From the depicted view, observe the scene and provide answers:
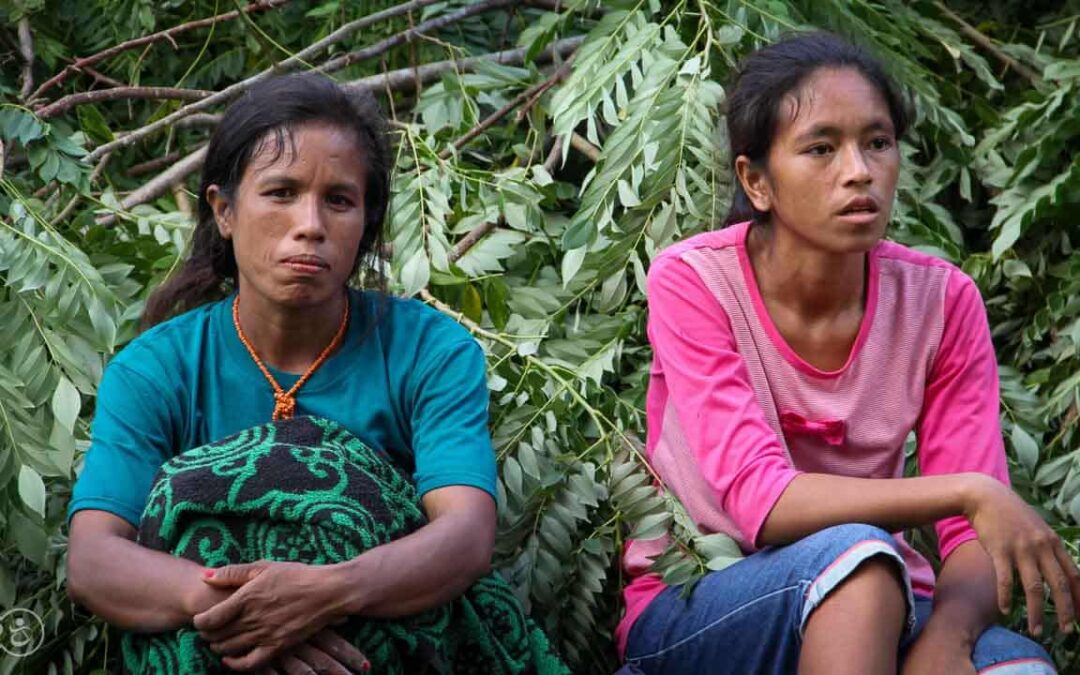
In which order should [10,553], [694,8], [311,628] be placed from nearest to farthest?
[311,628] → [10,553] → [694,8]

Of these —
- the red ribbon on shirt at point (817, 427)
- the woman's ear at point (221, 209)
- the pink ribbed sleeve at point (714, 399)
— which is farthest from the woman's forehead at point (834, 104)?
the woman's ear at point (221, 209)

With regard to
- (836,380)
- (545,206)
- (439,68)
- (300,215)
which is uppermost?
(300,215)

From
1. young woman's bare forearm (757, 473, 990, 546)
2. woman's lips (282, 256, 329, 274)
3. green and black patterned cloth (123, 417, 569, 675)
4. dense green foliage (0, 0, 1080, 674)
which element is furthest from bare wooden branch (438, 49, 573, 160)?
young woman's bare forearm (757, 473, 990, 546)

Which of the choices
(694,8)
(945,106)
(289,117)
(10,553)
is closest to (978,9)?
(945,106)

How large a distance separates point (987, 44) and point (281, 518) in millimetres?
2618

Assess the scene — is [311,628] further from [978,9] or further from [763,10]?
[978,9]

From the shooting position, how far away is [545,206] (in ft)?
12.1

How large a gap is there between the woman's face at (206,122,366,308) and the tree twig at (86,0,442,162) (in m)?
1.20

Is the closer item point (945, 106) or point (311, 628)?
point (311, 628)

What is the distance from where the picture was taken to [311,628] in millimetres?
2258

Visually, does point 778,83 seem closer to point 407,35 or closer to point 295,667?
point 295,667

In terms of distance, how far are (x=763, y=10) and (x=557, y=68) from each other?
633 millimetres

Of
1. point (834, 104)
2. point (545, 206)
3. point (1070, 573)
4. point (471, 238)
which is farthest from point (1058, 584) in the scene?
point (545, 206)

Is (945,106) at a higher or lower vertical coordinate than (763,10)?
lower
